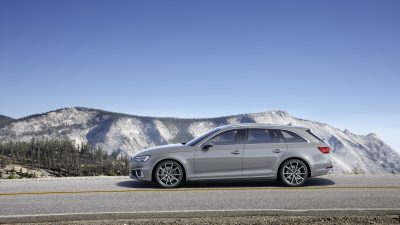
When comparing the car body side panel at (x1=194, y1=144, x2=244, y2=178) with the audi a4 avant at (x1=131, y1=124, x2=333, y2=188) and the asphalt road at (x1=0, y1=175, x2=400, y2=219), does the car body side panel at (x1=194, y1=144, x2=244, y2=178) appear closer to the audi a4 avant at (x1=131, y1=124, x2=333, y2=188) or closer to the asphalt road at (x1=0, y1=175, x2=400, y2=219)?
the audi a4 avant at (x1=131, y1=124, x2=333, y2=188)

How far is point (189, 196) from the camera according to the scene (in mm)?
10859

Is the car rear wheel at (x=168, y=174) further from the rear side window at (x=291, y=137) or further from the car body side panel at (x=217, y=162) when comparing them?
the rear side window at (x=291, y=137)

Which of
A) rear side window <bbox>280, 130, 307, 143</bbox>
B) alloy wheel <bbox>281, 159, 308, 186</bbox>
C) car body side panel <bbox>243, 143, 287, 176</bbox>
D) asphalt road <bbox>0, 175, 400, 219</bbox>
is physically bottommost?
asphalt road <bbox>0, 175, 400, 219</bbox>

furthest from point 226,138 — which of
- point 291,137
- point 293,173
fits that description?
point 293,173

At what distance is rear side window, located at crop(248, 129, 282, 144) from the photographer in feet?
40.4

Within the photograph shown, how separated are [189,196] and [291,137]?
3504 millimetres

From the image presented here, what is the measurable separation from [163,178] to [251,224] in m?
4.40

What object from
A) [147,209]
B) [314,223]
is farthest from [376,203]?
[147,209]

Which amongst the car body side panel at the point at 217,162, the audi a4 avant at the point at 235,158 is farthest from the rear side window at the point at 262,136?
the car body side panel at the point at 217,162

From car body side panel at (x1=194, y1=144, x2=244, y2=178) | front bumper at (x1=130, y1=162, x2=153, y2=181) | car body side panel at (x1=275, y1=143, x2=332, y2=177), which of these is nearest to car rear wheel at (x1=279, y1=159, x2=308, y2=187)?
car body side panel at (x1=275, y1=143, x2=332, y2=177)

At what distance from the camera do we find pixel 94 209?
945cm

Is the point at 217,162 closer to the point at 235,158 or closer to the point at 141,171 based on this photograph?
the point at 235,158

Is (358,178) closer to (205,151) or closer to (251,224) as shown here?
(205,151)

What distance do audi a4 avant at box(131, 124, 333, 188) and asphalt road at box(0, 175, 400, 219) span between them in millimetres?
376
